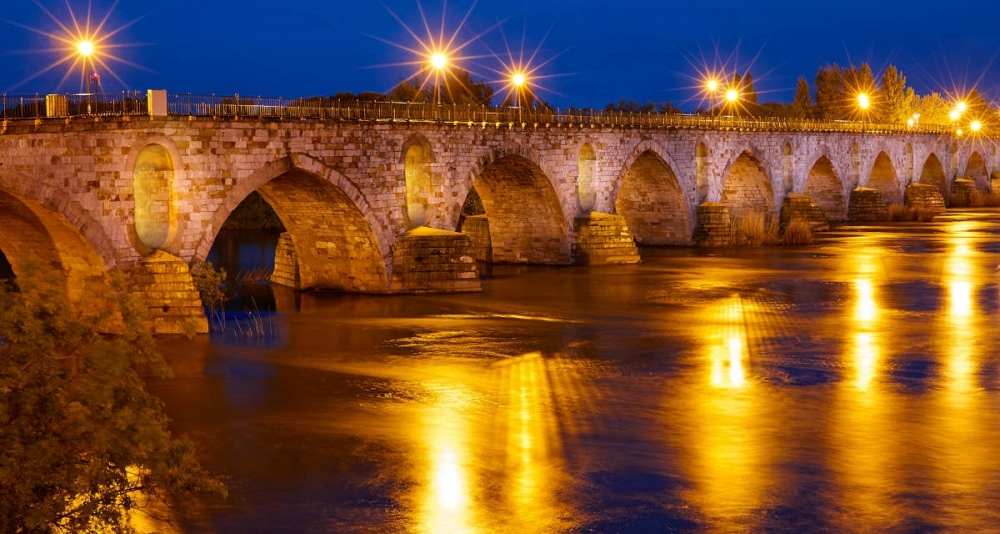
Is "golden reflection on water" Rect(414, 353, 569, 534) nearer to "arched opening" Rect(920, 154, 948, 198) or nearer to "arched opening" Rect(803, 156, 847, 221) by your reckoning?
"arched opening" Rect(803, 156, 847, 221)

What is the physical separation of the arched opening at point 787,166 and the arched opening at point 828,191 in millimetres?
6602

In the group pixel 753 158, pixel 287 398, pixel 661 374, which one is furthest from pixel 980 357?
pixel 753 158

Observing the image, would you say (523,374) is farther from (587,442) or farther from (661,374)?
(587,442)

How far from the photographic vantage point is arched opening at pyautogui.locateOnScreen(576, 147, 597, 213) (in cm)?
4212

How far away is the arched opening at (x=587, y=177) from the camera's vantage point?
42.1 m

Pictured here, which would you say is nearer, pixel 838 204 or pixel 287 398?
pixel 287 398

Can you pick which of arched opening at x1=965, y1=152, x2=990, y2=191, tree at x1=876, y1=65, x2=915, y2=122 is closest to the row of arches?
arched opening at x1=965, y1=152, x2=990, y2=191

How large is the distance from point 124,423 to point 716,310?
21618mm

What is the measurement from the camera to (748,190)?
56188 mm

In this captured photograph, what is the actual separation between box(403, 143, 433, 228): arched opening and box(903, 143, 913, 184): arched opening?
151 ft

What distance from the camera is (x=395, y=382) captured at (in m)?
22.0

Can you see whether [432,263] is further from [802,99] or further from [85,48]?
[802,99]

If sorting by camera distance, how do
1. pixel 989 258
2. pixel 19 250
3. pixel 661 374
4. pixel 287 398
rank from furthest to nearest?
pixel 989 258 → pixel 19 250 → pixel 661 374 → pixel 287 398

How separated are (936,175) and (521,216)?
46.5 meters
